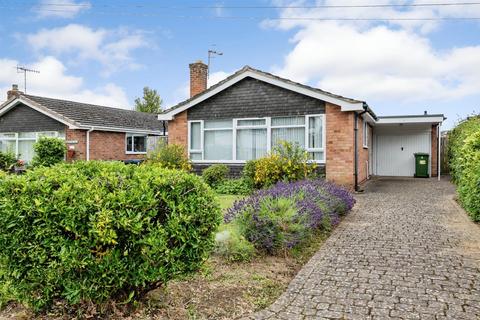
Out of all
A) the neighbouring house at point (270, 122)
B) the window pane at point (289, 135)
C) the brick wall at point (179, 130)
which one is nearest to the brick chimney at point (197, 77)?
the neighbouring house at point (270, 122)

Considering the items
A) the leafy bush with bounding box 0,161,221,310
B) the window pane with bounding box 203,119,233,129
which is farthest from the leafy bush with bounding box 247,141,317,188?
the leafy bush with bounding box 0,161,221,310

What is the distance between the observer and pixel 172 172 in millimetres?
3789

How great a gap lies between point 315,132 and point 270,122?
178 cm

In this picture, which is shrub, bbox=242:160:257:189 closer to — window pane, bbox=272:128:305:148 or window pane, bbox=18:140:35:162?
window pane, bbox=272:128:305:148

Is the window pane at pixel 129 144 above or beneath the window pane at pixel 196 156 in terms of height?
above

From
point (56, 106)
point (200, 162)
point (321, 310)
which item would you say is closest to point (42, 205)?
point (321, 310)

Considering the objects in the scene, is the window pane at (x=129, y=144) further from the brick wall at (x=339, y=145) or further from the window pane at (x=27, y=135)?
the brick wall at (x=339, y=145)

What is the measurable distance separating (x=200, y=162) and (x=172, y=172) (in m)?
12.2

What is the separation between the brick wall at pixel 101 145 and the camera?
69.4 feet

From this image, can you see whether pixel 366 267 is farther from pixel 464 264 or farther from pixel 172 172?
pixel 172 172

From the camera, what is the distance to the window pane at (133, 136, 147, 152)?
83.7 feet

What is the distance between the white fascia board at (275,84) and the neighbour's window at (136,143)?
29.7 feet

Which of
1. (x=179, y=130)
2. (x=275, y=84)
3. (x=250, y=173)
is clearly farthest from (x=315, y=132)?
(x=179, y=130)

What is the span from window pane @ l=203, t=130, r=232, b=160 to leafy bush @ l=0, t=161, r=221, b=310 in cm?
1194
